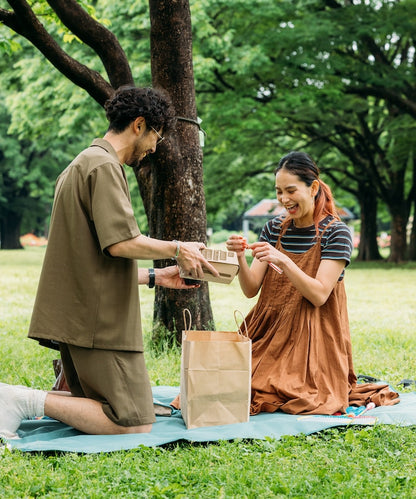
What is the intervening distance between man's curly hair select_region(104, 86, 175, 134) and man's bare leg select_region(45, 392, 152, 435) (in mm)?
1546

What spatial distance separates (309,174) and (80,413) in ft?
6.72

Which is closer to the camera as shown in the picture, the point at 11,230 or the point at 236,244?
the point at 236,244

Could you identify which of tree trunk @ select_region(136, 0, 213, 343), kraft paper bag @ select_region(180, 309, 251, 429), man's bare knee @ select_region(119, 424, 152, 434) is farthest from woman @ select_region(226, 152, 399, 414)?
tree trunk @ select_region(136, 0, 213, 343)

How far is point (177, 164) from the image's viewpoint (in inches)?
244

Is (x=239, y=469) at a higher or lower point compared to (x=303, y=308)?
lower

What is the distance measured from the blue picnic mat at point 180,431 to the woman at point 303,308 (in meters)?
0.18

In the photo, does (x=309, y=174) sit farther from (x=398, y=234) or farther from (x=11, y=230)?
(x=11, y=230)

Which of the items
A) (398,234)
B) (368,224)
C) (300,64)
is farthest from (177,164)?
(368,224)

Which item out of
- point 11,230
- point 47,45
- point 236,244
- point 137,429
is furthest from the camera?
point 11,230

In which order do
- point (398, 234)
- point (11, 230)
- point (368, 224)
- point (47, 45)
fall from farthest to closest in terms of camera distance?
point (11, 230) < point (368, 224) < point (398, 234) < point (47, 45)

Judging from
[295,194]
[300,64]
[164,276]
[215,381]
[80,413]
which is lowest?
[80,413]

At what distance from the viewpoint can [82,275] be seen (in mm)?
3621

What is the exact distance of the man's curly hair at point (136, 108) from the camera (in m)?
3.71

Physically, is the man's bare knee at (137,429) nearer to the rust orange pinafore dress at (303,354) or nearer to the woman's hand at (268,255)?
the rust orange pinafore dress at (303,354)
